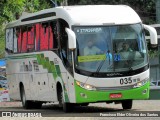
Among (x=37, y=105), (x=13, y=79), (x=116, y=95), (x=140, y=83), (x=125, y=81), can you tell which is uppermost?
(x=125, y=81)

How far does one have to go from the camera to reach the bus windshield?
19.6 meters

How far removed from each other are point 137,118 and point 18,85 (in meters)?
10.1

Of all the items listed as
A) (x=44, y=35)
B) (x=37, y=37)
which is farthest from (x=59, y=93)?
(x=37, y=37)

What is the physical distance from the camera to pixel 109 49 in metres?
19.7

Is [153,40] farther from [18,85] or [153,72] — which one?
[153,72]

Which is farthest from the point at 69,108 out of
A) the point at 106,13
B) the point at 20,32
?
the point at 20,32

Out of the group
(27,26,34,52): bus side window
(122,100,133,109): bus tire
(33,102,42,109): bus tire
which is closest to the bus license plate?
(122,100,133,109): bus tire

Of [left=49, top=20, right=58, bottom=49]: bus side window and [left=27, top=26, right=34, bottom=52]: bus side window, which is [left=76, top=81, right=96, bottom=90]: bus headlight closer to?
[left=49, top=20, right=58, bottom=49]: bus side window

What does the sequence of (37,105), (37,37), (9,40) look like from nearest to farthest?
(37,37), (37,105), (9,40)

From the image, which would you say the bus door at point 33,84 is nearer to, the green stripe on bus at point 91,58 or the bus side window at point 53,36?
the bus side window at point 53,36

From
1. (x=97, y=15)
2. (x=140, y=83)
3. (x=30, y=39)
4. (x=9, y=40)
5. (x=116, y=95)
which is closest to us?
(x=116, y=95)

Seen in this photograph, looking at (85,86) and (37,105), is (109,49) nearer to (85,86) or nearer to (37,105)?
(85,86)

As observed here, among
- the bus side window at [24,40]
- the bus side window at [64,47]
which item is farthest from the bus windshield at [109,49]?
the bus side window at [24,40]

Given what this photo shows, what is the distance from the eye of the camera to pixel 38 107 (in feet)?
88.2
